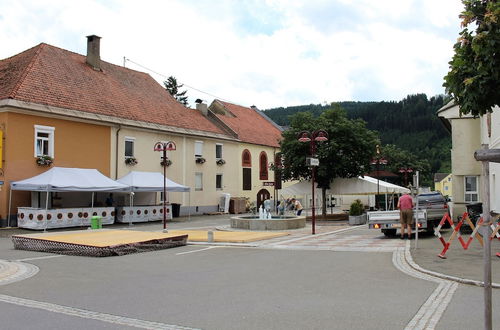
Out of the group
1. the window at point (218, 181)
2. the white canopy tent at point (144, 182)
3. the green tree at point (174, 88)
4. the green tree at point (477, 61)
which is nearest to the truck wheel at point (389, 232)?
the green tree at point (477, 61)

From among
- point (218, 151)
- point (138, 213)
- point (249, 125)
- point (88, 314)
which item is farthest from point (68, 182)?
point (249, 125)

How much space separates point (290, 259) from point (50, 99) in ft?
68.8

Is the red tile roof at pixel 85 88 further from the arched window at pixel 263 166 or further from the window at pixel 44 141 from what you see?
the arched window at pixel 263 166

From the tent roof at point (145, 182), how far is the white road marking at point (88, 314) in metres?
22.1

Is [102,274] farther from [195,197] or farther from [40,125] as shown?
[195,197]

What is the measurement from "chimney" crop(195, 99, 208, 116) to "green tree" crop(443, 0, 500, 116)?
4073 cm

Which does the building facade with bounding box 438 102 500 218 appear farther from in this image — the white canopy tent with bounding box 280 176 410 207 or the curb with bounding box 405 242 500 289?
the curb with bounding box 405 242 500 289

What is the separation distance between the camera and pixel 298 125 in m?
33.5

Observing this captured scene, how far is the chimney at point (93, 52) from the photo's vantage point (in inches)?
1453

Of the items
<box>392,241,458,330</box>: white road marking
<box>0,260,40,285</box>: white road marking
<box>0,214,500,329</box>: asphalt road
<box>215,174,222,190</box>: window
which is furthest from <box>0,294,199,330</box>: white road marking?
<box>215,174,222,190</box>: window

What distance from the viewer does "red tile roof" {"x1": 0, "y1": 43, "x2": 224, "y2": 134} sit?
1136 inches

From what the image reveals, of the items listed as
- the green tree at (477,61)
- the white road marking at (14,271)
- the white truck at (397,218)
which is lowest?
the white road marking at (14,271)

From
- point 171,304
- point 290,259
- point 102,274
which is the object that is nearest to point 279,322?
point 171,304

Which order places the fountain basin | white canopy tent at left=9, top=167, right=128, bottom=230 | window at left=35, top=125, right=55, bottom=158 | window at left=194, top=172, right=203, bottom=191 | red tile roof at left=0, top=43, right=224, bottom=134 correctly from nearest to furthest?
the fountain basin, white canopy tent at left=9, top=167, right=128, bottom=230, window at left=35, top=125, right=55, bottom=158, red tile roof at left=0, top=43, right=224, bottom=134, window at left=194, top=172, right=203, bottom=191
